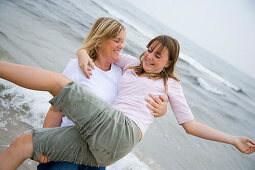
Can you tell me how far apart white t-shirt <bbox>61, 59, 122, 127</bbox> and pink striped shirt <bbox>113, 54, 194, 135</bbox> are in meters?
0.09

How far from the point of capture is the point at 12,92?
3418mm

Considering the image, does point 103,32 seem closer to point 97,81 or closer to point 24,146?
point 97,81

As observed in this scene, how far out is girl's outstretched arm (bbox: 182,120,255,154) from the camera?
1.94m

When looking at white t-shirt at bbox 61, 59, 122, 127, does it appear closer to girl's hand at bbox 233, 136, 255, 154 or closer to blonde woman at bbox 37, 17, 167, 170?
blonde woman at bbox 37, 17, 167, 170

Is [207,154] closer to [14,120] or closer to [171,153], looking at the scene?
[171,153]

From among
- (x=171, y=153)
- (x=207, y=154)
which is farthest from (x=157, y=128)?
(x=207, y=154)

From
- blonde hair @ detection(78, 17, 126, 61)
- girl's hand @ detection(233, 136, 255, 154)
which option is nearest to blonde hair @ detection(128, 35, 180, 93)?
blonde hair @ detection(78, 17, 126, 61)

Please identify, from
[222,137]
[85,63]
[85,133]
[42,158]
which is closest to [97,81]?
[85,63]

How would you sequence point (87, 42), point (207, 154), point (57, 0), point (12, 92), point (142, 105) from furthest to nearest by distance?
1. point (57, 0)
2. point (207, 154)
3. point (12, 92)
4. point (87, 42)
5. point (142, 105)

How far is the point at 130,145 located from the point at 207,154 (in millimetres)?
3767

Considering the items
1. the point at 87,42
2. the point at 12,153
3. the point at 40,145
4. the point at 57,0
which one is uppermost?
the point at 87,42

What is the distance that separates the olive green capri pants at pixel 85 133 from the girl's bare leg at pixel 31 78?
11cm

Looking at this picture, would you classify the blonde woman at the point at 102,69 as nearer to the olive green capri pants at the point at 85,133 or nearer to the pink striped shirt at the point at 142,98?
the pink striped shirt at the point at 142,98

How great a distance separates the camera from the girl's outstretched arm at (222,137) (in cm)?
194
